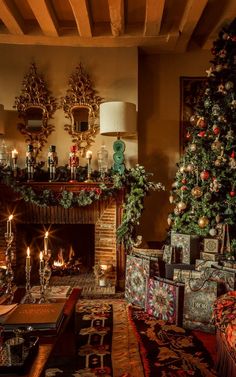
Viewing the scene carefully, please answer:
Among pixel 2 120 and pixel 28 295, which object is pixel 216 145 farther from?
pixel 2 120

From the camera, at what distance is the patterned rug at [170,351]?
8.13 feet

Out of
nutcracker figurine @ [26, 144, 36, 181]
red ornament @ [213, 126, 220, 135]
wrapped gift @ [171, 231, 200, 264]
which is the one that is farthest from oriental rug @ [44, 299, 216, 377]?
red ornament @ [213, 126, 220, 135]

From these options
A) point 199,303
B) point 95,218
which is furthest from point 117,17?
point 199,303

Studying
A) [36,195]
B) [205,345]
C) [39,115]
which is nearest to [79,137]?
[39,115]

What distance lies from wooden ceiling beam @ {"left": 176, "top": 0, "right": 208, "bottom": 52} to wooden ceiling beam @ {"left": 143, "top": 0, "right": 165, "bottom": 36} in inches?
11.3

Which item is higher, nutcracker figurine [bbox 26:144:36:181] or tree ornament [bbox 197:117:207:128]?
tree ornament [bbox 197:117:207:128]

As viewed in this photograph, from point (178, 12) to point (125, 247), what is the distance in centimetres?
288

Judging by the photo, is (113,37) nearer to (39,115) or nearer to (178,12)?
(178,12)

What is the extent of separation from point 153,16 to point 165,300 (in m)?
3.03

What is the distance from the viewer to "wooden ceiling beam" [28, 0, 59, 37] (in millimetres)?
3879

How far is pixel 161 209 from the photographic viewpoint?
206 inches

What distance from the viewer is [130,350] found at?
9.18ft

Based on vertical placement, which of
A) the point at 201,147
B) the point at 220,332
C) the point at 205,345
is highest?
the point at 201,147

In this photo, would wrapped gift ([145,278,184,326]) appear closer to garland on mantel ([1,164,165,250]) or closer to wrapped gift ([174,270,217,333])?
wrapped gift ([174,270,217,333])
